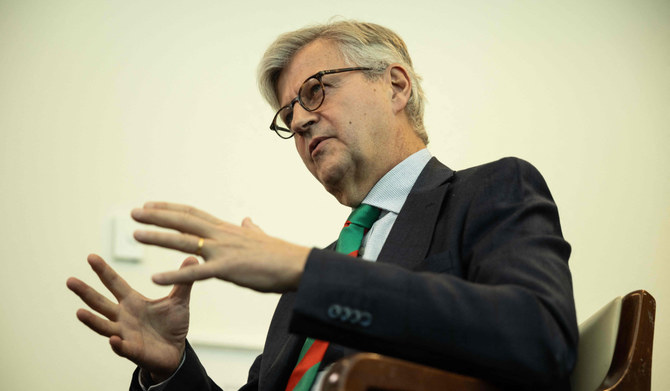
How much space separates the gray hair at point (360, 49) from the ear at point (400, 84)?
0.02m

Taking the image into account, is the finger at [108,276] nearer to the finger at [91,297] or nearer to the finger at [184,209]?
the finger at [91,297]

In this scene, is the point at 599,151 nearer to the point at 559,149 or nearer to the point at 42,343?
the point at 559,149

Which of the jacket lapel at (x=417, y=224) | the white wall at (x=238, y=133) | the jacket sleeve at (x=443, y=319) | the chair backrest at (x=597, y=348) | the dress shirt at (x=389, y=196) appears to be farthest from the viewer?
the white wall at (x=238, y=133)

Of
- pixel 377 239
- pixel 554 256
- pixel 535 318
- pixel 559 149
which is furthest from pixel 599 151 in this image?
pixel 535 318

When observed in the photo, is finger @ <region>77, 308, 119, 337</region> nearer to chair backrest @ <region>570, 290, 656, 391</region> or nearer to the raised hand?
the raised hand

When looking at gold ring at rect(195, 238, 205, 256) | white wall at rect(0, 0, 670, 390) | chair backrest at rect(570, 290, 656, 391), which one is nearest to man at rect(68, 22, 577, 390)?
gold ring at rect(195, 238, 205, 256)

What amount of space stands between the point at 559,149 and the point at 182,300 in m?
1.50

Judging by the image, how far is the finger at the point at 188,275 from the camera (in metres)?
0.85

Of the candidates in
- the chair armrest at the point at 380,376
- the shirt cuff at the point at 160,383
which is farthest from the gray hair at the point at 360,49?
the chair armrest at the point at 380,376

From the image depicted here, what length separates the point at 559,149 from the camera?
2.30m

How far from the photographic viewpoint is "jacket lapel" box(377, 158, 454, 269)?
3.84 feet

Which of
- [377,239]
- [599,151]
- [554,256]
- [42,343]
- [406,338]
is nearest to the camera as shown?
[406,338]

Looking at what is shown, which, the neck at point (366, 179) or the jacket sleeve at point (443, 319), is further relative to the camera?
the neck at point (366, 179)

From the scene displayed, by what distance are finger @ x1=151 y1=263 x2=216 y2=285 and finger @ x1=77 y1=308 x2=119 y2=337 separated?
487 mm
